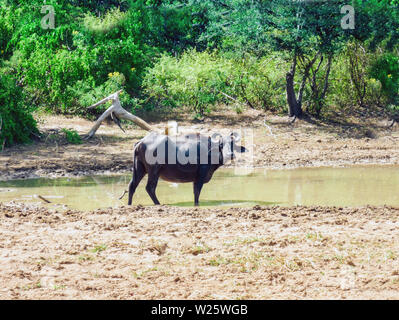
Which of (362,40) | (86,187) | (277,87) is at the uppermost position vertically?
(362,40)

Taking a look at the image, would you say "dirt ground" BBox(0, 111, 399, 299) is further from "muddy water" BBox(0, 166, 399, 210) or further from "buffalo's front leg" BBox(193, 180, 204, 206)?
"muddy water" BBox(0, 166, 399, 210)

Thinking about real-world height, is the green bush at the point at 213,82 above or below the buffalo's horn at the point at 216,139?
above

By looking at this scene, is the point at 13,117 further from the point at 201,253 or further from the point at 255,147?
the point at 201,253

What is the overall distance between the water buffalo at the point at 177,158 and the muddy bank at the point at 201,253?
4.01ft

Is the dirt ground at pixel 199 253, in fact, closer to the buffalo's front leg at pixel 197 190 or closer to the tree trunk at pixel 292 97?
the buffalo's front leg at pixel 197 190

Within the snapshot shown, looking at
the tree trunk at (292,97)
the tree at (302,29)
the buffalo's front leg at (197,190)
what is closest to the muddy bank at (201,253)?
the buffalo's front leg at (197,190)

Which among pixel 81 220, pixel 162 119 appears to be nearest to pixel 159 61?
pixel 162 119

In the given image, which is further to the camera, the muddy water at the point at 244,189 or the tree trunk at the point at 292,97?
the tree trunk at the point at 292,97

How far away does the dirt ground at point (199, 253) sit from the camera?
6.08 metres

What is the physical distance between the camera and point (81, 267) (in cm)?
678

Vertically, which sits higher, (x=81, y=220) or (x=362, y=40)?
(x=362, y=40)

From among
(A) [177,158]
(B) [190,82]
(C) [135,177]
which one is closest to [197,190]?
(A) [177,158]

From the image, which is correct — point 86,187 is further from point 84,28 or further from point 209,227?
point 84,28
